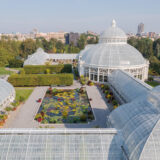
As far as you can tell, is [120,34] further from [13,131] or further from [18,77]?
[13,131]

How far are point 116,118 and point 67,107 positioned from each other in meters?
11.2

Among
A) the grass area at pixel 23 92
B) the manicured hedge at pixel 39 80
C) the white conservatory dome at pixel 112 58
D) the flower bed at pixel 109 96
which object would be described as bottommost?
the grass area at pixel 23 92

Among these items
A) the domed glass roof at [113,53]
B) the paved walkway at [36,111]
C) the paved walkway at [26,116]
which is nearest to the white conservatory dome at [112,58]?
Answer: the domed glass roof at [113,53]

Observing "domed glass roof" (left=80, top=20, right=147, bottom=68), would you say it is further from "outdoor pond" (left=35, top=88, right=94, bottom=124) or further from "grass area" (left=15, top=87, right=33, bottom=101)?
"grass area" (left=15, top=87, right=33, bottom=101)

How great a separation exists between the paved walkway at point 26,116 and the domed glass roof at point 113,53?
55.2 feet

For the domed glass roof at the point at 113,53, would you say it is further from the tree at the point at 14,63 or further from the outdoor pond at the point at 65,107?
the tree at the point at 14,63

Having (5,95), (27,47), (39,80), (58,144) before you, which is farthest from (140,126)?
(27,47)

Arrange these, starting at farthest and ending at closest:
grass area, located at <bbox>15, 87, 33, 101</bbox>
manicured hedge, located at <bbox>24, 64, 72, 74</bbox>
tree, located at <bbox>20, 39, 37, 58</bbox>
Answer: tree, located at <bbox>20, 39, 37, 58</bbox>
manicured hedge, located at <bbox>24, 64, 72, 74</bbox>
grass area, located at <bbox>15, 87, 33, 101</bbox>

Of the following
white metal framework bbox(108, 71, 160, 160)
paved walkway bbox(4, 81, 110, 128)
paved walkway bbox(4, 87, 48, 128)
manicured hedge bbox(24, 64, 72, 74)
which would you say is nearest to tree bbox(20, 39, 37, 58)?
manicured hedge bbox(24, 64, 72, 74)

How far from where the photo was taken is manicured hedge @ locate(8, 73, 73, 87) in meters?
34.9

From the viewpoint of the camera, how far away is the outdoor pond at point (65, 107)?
21.8 m

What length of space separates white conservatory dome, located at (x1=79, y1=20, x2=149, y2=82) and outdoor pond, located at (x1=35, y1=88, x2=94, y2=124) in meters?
7.56

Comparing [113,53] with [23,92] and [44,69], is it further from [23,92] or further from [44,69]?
[23,92]

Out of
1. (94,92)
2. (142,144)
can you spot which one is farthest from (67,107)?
(142,144)
